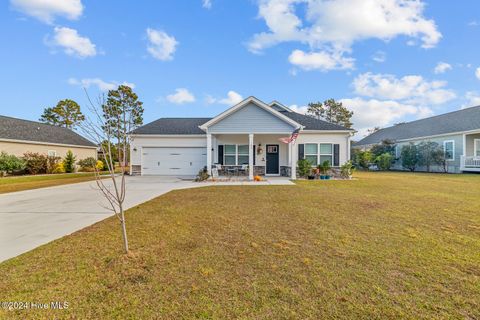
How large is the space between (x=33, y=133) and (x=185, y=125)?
14.7 metres

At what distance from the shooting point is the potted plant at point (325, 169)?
599 inches

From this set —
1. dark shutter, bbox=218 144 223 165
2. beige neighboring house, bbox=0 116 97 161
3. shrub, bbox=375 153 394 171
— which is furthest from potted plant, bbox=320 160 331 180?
beige neighboring house, bbox=0 116 97 161

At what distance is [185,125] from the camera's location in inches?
801

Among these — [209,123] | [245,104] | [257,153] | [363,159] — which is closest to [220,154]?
[257,153]

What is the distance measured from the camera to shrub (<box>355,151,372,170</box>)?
25.5 meters

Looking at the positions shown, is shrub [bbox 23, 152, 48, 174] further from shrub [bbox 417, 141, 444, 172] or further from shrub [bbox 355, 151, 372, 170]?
shrub [bbox 417, 141, 444, 172]

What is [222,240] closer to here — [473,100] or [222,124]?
[222,124]

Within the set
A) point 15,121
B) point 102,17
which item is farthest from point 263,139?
point 15,121

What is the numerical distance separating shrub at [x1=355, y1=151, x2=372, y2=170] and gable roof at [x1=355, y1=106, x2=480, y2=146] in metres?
4.56

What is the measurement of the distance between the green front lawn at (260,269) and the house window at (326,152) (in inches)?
428

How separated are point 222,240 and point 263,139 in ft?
44.6

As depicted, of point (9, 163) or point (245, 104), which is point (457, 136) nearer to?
point (245, 104)

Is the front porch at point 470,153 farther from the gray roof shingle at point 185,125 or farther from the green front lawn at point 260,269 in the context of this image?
the green front lawn at point 260,269

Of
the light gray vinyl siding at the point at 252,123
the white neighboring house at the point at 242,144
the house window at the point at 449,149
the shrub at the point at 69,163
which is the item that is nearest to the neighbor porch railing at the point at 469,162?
the house window at the point at 449,149
